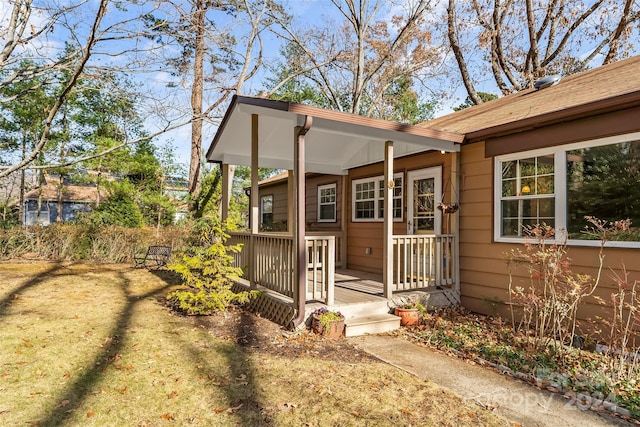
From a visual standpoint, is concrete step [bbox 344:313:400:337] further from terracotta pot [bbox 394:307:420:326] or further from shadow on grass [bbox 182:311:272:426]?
shadow on grass [bbox 182:311:272:426]

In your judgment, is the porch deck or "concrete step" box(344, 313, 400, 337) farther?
the porch deck

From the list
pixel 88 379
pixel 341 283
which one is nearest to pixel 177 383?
pixel 88 379

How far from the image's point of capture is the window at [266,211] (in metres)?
13.8

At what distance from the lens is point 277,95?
2195 cm

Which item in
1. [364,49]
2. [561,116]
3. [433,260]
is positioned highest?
[364,49]

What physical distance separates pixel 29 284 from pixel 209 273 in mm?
4513

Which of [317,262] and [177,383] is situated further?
[317,262]

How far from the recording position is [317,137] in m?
6.75

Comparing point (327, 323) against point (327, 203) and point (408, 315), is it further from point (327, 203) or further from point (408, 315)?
point (327, 203)

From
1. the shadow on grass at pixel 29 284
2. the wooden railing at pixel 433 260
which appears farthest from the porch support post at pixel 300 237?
the shadow on grass at pixel 29 284

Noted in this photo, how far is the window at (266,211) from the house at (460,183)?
19.1 ft

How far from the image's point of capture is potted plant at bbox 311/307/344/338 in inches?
185

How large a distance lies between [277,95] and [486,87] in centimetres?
1138

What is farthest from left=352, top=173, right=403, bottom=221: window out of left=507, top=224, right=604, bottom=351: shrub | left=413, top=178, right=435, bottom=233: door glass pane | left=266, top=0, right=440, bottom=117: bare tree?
left=266, top=0, right=440, bottom=117: bare tree
